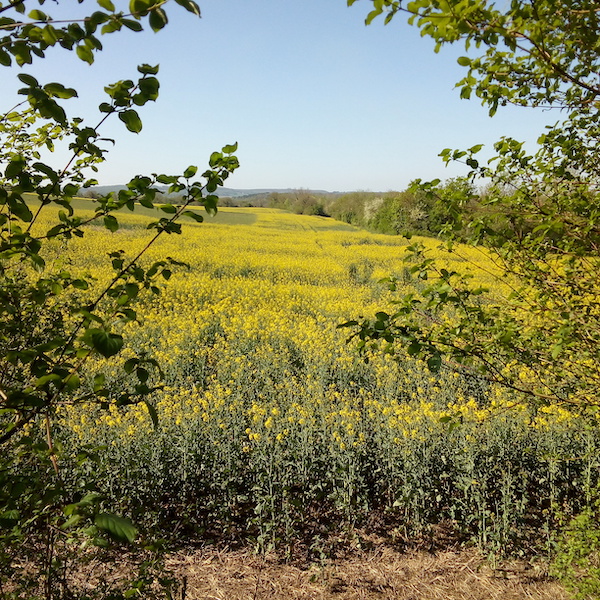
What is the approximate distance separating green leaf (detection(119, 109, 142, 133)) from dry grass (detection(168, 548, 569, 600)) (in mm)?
3845

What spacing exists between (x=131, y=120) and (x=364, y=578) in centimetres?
424

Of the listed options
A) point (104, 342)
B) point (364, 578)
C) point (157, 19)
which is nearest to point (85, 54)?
point (157, 19)

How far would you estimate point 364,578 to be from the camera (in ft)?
12.6

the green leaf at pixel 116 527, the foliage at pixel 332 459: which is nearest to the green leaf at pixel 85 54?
the green leaf at pixel 116 527

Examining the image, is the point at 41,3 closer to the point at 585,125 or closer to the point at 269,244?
the point at 585,125

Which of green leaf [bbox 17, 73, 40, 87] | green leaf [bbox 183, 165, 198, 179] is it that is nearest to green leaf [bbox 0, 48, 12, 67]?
green leaf [bbox 17, 73, 40, 87]

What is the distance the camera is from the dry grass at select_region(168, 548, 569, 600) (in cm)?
366

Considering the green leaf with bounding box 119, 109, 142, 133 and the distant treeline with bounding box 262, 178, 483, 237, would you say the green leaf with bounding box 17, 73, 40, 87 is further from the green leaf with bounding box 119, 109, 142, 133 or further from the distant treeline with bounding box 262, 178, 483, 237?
the distant treeline with bounding box 262, 178, 483, 237

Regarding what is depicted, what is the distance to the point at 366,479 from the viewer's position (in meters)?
5.12

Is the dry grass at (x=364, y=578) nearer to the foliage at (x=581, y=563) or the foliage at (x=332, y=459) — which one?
the foliage at (x=332, y=459)

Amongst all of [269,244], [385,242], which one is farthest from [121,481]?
[385,242]

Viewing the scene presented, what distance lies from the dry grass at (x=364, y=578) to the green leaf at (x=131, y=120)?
3845 mm

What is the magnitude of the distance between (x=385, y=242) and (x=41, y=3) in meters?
30.2

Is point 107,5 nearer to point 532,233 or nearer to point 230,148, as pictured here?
point 230,148
